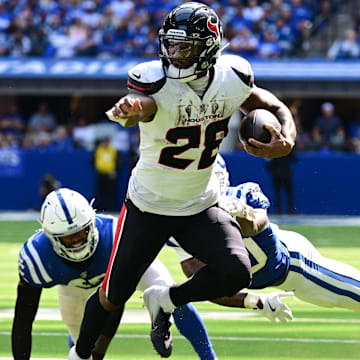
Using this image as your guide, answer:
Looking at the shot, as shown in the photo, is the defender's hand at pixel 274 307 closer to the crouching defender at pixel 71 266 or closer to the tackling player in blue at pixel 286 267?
the crouching defender at pixel 71 266

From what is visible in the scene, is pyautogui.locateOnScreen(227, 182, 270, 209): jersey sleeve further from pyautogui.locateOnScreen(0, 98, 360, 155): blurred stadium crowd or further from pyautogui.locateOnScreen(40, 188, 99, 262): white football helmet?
pyautogui.locateOnScreen(0, 98, 360, 155): blurred stadium crowd

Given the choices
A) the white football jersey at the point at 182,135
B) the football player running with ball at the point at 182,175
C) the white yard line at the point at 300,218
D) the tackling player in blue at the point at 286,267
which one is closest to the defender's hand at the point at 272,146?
the football player running with ball at the point at 182,175

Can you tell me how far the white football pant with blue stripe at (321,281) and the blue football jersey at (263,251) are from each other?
9 cm

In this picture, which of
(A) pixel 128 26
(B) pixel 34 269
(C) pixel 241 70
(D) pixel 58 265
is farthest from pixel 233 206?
(A) pixel 128 26

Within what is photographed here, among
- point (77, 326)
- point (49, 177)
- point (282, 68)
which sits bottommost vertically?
point (49, 177)

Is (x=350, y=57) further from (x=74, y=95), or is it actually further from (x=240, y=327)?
(x=240, y=327)

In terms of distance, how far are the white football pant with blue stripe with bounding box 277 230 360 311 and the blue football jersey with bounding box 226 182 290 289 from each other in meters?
0.09

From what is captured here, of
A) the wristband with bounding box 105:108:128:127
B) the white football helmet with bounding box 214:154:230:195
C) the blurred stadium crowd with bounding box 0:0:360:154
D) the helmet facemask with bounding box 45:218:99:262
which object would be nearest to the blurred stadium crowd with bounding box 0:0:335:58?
the blurred stadium crowd with bounding box 0:0:360:154

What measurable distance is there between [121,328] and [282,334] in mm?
1096

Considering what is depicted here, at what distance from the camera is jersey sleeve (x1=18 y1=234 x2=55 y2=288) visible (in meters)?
4.61

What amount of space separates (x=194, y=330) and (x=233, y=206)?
70cm

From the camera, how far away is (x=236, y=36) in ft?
55.4

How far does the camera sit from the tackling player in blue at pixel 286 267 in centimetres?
481

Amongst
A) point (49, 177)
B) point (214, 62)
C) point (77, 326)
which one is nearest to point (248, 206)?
point (214, 62)
